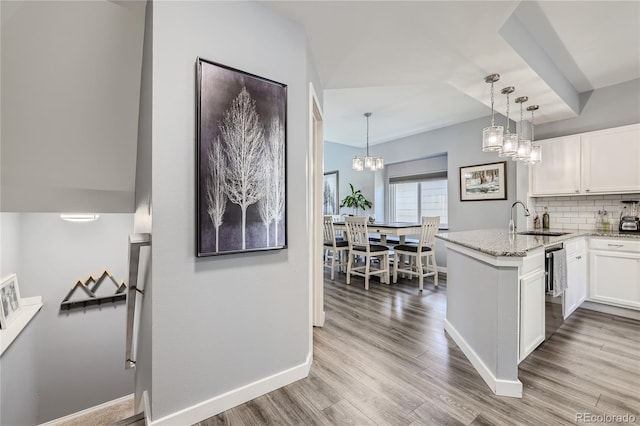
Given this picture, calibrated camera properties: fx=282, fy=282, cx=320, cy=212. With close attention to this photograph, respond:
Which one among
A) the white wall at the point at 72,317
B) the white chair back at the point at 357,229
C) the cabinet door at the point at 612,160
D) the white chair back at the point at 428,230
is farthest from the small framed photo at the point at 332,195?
the cabinet door at the point at 612,160

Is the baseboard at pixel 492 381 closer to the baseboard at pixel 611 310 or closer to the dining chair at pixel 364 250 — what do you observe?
the dining chair at pixel 364 250

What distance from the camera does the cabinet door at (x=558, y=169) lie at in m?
3.41

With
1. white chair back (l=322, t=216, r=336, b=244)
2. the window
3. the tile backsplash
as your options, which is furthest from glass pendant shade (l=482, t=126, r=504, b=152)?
the window

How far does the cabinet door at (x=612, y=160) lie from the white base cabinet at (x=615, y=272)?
0.62 m

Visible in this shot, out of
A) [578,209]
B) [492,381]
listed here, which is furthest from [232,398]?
[578,209]

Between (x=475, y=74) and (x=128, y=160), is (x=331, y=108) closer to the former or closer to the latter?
(x=475, y=74)

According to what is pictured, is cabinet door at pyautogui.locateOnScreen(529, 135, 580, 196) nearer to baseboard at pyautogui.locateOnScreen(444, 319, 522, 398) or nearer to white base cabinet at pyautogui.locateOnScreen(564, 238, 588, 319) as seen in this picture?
white base cabinet at pyautogui.locateOnScreen(564, 238, 588, 319)

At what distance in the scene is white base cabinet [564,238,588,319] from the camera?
2.80 m

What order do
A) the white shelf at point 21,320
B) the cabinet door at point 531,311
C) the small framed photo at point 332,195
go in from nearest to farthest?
the cabinet door at point 531,311 < the white shelf at point 21,320 < the small framed photo at point 332,195

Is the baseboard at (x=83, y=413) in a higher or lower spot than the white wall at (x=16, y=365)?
lower

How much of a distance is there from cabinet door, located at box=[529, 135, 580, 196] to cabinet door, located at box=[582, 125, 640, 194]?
0.27ft

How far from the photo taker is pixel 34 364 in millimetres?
2852

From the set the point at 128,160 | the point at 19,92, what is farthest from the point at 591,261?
the point at 19,92

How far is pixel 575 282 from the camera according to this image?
2957mm
